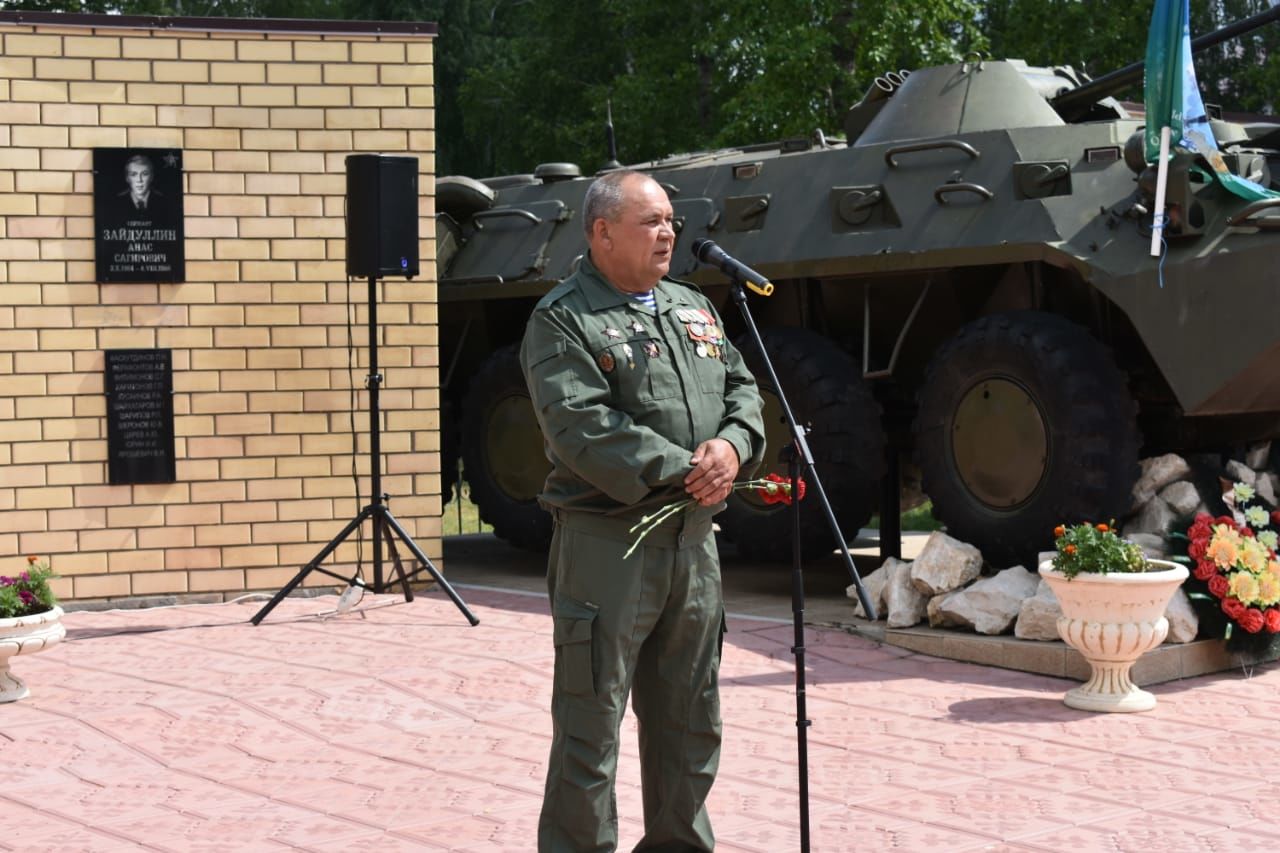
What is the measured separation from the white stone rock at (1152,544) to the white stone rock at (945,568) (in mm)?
831

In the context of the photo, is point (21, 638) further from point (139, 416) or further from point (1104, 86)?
point (1104, 86)

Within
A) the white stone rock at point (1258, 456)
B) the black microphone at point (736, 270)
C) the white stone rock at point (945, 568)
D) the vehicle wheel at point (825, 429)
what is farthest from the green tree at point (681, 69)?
the black microphone at point (736, 270)

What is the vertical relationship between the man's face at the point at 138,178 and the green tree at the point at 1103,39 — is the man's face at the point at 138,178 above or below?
below

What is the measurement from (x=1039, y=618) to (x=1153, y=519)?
89 cm

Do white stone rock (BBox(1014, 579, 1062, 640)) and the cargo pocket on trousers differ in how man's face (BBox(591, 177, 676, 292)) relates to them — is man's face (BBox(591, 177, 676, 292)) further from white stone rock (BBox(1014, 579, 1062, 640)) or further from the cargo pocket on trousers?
white stone rock (BBox(1014, 579, 1062, 640))

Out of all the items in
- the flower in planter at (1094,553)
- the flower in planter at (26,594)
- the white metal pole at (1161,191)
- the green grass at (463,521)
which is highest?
the white metal pole at (1161,191)

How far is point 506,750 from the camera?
7141 millimetres

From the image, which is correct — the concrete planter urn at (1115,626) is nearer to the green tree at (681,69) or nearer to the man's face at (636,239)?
the man's face at (636,239)

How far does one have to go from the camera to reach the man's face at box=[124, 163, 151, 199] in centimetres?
1094

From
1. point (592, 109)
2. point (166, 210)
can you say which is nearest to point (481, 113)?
point (592, 109)

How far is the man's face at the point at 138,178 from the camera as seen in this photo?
10938 millimetres

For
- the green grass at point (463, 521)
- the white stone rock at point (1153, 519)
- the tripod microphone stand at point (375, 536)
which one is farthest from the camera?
the green grass at point (463, 521)

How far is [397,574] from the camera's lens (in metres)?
11.4

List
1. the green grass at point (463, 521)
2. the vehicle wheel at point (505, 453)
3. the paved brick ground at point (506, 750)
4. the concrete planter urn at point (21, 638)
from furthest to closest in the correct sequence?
the green grass at point (463, 521)
the vehicle wheel at point (505, 453)
the concrete planter urn at point (21, 638)
the paved brick ground at point (506, 750)
